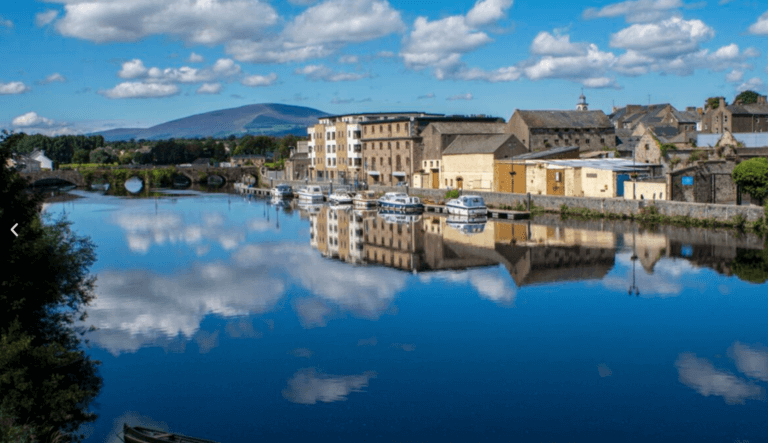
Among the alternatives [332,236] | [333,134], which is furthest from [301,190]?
[332,236]

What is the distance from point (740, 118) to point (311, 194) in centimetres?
4058

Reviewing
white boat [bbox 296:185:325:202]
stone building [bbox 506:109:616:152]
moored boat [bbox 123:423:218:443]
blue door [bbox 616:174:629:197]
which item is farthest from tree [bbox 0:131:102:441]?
white boat [bbox 296:185:325:202]

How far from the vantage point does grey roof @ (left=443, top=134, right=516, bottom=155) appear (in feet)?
187

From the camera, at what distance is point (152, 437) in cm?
1212

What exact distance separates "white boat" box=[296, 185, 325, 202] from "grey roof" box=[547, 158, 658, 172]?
23046 mm

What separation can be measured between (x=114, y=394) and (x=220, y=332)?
190 inches

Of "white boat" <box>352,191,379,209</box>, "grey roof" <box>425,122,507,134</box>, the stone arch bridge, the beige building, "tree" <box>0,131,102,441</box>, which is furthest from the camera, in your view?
the stone arch bridge

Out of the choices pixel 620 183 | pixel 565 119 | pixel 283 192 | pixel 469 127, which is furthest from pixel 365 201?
pixel 620 183

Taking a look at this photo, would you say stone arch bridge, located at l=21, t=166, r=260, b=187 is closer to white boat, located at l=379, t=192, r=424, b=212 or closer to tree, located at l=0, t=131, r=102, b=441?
white boat, located at l=379, t=192, r=424, b=212

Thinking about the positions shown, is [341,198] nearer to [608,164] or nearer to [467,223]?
[467,223]

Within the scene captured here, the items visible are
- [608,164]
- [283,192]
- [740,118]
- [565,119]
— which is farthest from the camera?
[283,192]

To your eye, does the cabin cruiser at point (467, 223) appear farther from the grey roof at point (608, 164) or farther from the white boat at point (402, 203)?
the grey roof at point (608, 164)

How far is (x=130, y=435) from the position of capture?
1253 centimetres

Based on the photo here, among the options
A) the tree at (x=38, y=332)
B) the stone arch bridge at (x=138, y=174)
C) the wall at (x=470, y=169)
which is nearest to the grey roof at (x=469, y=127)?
the wall at (x=470, y=169)
